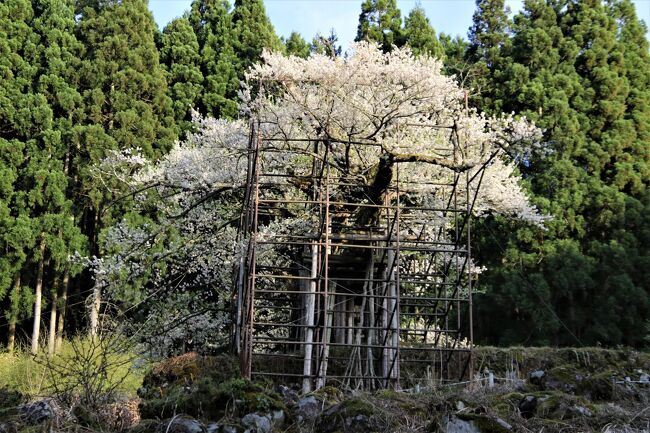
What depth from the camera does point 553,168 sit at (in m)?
17.0

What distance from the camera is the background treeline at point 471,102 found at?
15.7 metres

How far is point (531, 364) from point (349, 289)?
289 cm

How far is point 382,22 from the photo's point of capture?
21078 millimetres

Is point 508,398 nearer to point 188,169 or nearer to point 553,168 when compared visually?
point 188,169

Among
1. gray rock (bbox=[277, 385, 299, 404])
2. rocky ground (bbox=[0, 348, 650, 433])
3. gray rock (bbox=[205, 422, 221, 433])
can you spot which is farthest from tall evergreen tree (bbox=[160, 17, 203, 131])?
gray rock (bbox=[205, 422, 221, 433])

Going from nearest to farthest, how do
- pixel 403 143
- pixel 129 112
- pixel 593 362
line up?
pixel 593 362 → pixel 403 143 → pixel 129 112

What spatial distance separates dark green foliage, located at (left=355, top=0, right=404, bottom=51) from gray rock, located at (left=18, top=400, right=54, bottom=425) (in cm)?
1693

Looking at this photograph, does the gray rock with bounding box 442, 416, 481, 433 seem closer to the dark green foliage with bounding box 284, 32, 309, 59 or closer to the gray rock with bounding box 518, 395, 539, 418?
the gray rock with bounding box 518, 395, 539, 418

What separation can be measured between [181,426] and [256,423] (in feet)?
1.70

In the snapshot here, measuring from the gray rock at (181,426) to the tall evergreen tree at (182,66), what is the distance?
47.9ft

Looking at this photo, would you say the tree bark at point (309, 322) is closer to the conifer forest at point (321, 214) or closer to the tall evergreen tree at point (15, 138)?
the conifer forest at point (321, 214)

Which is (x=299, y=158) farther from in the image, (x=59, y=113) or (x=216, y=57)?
(x=216, y=57)

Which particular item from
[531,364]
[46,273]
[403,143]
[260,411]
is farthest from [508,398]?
[46,273]

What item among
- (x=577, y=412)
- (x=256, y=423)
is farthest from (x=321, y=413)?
(x=577, y=412)
